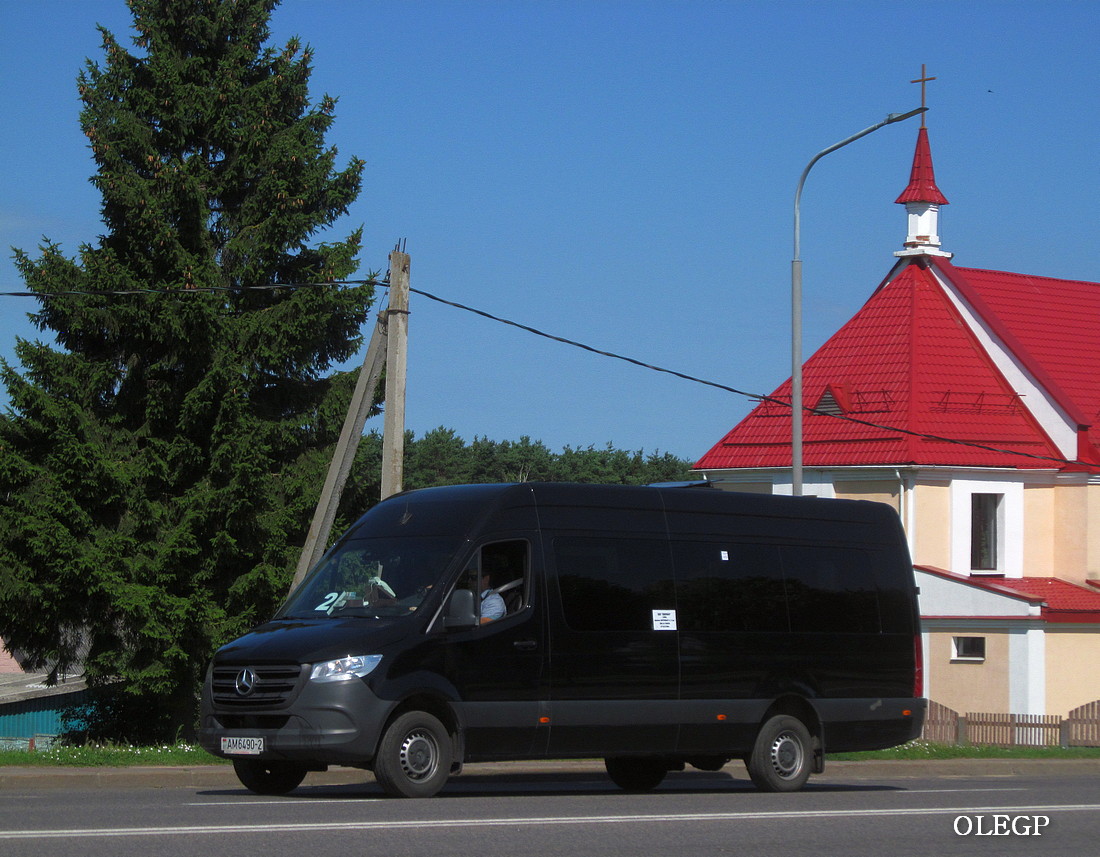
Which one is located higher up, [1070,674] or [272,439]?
[272,439]

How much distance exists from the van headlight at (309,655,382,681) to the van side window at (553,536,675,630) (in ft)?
7.10

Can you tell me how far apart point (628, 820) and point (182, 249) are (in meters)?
22.4

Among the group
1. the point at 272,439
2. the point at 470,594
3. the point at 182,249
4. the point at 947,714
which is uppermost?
the point at 182,249

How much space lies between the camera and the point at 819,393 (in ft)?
134

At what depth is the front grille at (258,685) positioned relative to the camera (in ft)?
41.7

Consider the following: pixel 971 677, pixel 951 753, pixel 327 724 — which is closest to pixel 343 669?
pixel 327 724

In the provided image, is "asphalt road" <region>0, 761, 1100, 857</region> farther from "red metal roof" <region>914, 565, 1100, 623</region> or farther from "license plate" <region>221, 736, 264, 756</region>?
"red metal roof" <region>914, 565, 1100, 623</region>

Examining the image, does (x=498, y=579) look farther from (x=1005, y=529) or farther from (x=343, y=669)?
(x=1005, y=529)

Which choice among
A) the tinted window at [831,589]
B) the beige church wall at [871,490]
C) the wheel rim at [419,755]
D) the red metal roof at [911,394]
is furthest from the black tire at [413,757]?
the red metal roof at [911,394]

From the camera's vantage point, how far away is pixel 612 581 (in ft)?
47.7

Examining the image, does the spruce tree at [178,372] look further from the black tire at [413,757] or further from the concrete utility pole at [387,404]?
the black tire at [413,757]

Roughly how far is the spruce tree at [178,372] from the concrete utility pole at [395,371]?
29.1 feet

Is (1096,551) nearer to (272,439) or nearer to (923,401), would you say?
(923,401)

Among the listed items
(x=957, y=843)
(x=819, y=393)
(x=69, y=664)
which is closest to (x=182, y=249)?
(x=69, y=664)
